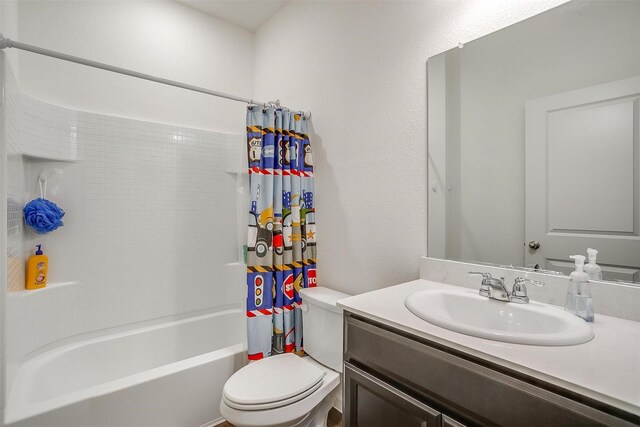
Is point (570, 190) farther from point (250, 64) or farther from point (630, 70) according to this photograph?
point (250, 64)

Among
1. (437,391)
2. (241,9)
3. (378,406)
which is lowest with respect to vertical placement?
(378,406)

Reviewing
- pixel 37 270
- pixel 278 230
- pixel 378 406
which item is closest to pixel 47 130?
pixel 37 270

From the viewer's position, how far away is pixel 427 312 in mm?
918

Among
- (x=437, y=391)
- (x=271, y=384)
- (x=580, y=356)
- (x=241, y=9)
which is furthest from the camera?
(x=241, y=9)

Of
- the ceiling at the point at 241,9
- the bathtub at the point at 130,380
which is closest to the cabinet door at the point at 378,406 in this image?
the bathtub at the point at 130,380

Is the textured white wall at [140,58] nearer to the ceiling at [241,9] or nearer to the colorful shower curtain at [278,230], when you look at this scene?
the ceiling at [241,9]

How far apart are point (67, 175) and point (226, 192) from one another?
1.02m

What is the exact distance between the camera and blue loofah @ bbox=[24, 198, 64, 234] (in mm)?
1639

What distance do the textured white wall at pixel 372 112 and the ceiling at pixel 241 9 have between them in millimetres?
217

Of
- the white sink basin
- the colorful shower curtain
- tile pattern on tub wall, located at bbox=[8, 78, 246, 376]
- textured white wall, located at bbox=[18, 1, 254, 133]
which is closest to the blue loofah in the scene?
tile pattern on tub wall, located at bbox=[8, 78, 246, 376]

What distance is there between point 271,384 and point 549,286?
113cm

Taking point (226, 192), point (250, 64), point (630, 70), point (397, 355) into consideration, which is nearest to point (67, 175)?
point (226, 192)

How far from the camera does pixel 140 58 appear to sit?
2.18 metres

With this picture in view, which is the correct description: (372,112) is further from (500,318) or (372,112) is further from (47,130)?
(47,130)
